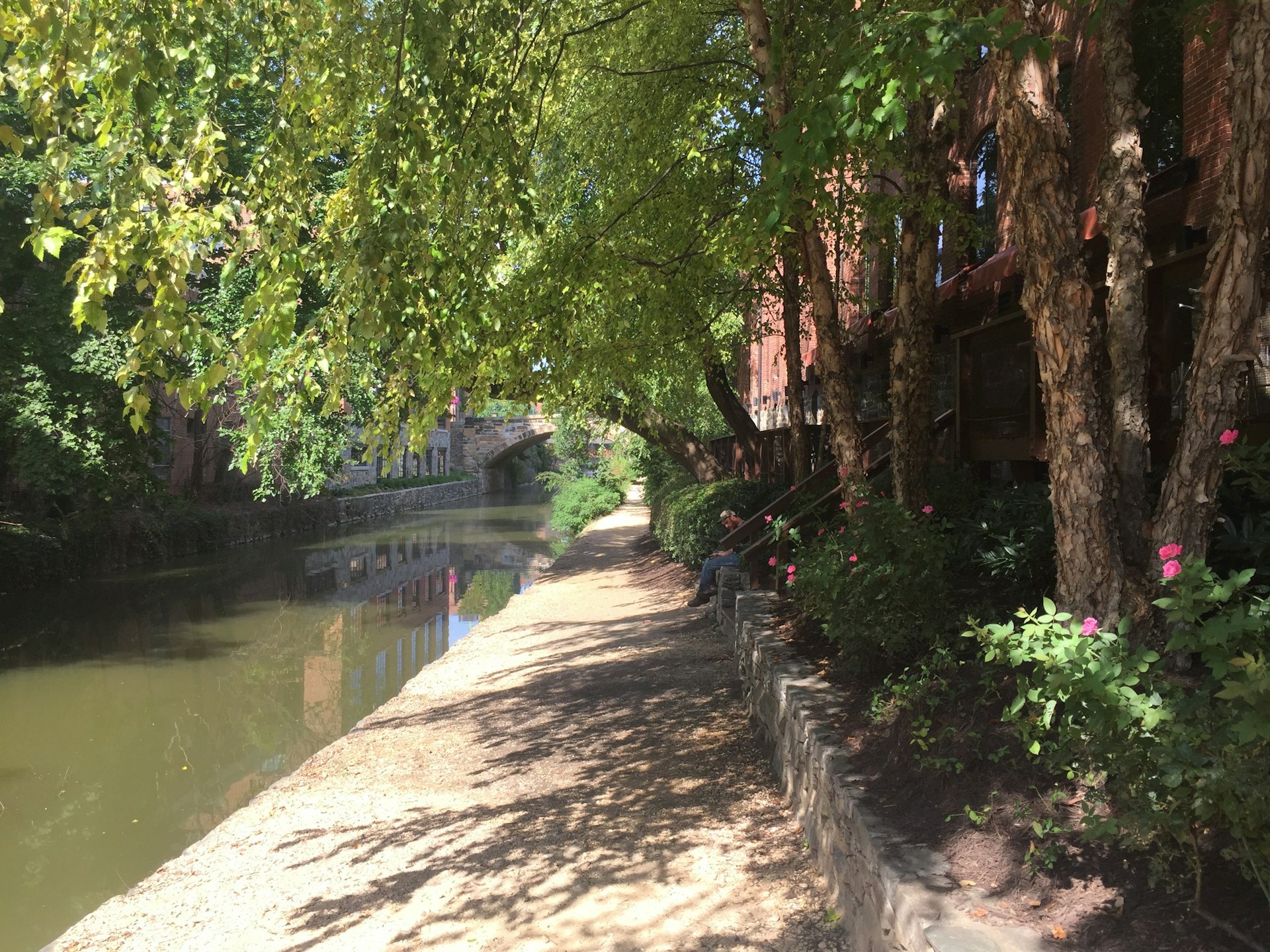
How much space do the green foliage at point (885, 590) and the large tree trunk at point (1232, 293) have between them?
5.51ft

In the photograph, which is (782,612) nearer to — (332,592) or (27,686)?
(27,686)

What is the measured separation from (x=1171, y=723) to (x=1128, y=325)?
1982 mm

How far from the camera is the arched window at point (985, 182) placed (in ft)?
39.1

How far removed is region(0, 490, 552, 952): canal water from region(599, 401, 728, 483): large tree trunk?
4.65 metres

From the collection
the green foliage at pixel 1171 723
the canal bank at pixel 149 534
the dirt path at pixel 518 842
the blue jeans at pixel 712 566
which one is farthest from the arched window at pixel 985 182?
the canal bank at pixel 149 534

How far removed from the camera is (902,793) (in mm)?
3951

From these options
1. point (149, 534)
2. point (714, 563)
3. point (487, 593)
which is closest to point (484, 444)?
point (149, 534)

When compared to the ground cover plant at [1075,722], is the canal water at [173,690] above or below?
below

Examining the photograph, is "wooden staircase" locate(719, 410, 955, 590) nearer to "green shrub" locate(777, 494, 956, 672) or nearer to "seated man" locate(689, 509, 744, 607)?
"seated man" locate(689, 509, 744, 607)

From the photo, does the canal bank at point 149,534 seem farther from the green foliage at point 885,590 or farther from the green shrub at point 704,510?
the green foliage at point 885,590

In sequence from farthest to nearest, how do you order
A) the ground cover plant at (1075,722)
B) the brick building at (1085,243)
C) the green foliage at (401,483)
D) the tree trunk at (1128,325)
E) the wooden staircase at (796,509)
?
the green foliage at (401,483), the wooden staircase at (796,509), the brick building at (1085,243), the tree trunk at (1128,325), the ground cover plant at (1075,722)

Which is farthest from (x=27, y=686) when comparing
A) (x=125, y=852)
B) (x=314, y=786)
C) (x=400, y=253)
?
(x=400, y=253)

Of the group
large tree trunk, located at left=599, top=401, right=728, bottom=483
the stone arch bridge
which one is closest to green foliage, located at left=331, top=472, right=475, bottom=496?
the stone arch bridge

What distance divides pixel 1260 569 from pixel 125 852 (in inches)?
318
